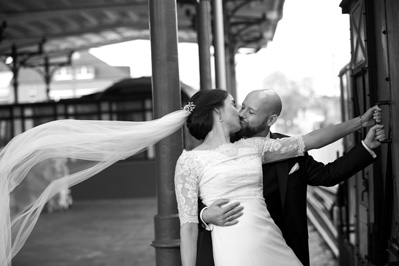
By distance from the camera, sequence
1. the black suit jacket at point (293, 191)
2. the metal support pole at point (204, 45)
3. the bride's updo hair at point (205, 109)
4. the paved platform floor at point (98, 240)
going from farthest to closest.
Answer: the metal support pole at point (204, 45) → the paved platform floor at point (98, 240) → the black suit jacket at point (293, 191) → the bride's updo hair at point (205, 109)

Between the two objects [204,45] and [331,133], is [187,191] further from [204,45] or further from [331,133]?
[204,45]

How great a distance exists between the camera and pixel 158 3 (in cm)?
420

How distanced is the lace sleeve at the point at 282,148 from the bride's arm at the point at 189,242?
62 centimetres

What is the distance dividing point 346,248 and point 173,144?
10.7ft

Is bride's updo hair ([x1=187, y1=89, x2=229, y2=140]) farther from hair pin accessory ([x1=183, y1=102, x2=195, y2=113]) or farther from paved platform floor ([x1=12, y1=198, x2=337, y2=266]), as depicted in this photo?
paved platform floor ([x1=12, y1=198, x2=337, y2=266])

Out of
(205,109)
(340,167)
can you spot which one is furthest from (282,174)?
(205,109)

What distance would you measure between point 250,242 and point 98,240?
8768mm

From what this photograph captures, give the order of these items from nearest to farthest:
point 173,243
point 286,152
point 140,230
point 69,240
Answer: point 286,152, point 173,243, point 69,240, point 140,230

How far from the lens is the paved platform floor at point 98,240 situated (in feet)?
30.9

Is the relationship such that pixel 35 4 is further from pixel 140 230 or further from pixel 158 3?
Answer: pixel 158 3

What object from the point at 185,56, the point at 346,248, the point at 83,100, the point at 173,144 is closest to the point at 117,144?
the point at 173,144

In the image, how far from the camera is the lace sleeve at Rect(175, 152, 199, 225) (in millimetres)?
3244

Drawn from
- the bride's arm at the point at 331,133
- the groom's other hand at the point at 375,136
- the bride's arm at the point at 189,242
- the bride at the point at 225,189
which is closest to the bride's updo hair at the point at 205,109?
the bride at the point at 225,189

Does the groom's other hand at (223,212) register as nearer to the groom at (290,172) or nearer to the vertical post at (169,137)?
the groom at (290,172)
